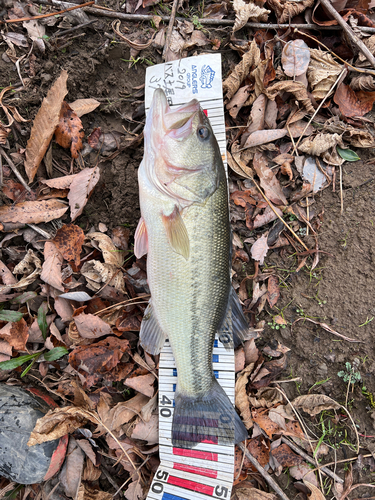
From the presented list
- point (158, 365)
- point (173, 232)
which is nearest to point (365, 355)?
point (158, 365)

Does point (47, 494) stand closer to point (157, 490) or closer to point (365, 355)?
point (157, 490)

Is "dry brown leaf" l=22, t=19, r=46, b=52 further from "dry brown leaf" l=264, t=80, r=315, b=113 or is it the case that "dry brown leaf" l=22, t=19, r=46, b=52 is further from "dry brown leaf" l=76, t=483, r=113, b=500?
"dry brown leaf" l=76, t=483, r=113, b=500

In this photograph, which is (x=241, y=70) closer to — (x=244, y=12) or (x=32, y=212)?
(x=244, y=12)

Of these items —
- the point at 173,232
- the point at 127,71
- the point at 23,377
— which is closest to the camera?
the point at 173,232

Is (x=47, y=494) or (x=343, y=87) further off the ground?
(x=343, y=87)

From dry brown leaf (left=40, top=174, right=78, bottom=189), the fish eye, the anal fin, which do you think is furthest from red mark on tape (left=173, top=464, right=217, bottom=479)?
the fish eye

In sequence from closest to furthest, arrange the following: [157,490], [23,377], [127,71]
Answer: [157,490] → [23,377] → [127,71]

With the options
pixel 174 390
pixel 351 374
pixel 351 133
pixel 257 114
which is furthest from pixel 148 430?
pixel 351 133
